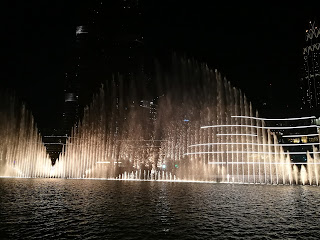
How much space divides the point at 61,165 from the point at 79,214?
44097 mm

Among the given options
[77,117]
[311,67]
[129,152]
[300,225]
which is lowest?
[300,225]

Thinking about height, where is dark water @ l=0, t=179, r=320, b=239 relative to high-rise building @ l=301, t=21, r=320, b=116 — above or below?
below

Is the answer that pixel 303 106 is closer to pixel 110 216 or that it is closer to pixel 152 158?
pixel 152 158

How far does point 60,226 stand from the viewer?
8500mm

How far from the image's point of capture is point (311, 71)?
378 feet

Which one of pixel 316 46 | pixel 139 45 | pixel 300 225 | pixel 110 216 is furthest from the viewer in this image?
pixel 139 45

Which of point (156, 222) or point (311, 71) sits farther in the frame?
point (311, 71)

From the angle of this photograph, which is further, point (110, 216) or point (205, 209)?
point (205, 209)

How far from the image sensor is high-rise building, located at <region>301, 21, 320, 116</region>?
371ft

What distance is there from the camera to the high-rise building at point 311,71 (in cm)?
11319

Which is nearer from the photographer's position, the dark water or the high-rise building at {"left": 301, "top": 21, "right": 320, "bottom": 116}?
the dark water

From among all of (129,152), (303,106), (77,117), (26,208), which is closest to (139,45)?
(77,117)

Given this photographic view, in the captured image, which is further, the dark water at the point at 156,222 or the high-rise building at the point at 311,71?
the high-rise building at the point at 311,71

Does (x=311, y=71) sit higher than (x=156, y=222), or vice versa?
(x=311, y=71)
